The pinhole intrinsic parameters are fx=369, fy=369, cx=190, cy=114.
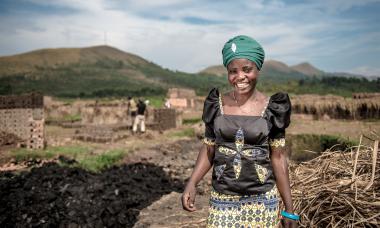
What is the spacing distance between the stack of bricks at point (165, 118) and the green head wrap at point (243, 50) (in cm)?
1500

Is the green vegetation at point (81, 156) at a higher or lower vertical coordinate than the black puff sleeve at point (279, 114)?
lower

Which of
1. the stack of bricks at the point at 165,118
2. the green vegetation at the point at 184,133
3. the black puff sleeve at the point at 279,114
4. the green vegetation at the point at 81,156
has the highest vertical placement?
the black puff sleeve at the point at 279,114

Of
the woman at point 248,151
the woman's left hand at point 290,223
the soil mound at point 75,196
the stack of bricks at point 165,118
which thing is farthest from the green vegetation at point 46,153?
the woman's left hand at point 290,223

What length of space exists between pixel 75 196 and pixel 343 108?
14681 mm

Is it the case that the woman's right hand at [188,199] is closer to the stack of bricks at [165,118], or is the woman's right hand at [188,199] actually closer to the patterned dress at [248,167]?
the patterned dress at [248,167]

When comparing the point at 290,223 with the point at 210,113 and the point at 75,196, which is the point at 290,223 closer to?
the point at 210,113

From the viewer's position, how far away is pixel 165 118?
56.8ft

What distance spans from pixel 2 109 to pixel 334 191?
1070cm

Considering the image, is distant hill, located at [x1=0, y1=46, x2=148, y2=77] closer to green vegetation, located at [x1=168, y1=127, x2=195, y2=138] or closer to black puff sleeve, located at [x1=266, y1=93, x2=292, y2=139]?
green vegetation, located at [x1=168, y1=127, x2=195, y2=138]

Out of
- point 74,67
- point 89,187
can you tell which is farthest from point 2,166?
point 74,67

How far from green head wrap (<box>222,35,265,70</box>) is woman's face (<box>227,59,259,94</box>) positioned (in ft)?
0.08

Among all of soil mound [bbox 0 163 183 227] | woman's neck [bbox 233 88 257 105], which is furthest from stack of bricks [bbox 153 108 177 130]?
woman's neck [bbox 233 88 257 105]

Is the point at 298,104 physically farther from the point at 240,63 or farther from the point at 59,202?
the point at 240,63

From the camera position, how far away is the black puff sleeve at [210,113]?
2.26 meters
